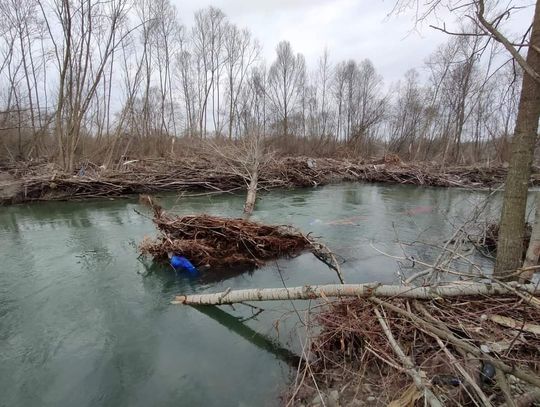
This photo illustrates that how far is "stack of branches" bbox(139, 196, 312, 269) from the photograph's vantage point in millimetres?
6086

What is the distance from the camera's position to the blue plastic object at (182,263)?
19.5 ft

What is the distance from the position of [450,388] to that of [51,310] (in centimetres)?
499

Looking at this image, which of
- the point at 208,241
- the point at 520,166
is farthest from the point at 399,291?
the point at 208,241

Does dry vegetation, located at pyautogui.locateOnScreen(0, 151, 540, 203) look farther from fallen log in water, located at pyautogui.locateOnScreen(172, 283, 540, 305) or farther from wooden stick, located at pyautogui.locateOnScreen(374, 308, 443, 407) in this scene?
wooden stick, located at pyautogui.locateOnScreen(374, 308, 443, 407)

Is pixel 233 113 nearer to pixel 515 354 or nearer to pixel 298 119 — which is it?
pixel 298 119

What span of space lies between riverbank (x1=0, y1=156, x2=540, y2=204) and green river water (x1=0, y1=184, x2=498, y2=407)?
3.77m

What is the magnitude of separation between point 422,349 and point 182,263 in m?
4.15

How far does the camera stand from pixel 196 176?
15.4 meters

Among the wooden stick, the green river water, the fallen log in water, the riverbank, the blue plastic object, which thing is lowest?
the green river water

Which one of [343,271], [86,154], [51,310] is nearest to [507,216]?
[343,271]

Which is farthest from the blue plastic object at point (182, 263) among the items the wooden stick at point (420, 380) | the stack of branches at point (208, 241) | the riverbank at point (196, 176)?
the riverbank at point (196, 176)

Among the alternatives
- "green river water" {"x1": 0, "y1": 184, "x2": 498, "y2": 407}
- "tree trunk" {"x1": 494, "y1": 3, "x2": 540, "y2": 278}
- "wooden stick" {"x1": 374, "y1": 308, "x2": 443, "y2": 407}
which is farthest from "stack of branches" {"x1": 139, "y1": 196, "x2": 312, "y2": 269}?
"wooden stick" {"x1": 374, "y1": 308, "x2": 443, "y2": 407}

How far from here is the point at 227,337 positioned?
4.16m

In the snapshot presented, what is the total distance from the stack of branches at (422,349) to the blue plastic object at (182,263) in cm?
295
